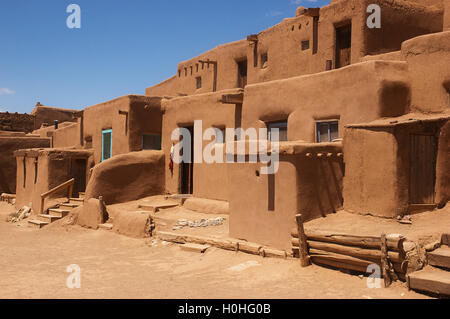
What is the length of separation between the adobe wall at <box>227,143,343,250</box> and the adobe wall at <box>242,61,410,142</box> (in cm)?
119

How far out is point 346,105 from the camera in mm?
10188

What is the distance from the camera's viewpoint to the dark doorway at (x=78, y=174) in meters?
17.5

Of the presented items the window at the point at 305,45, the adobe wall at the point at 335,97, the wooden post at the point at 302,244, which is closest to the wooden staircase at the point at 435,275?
the wooden post at the point at 302,244

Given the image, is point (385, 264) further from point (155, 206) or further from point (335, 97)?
point (155, 206)

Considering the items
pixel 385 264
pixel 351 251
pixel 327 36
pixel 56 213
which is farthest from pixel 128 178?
pixel 385 264

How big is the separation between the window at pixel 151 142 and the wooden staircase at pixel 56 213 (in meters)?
3.14

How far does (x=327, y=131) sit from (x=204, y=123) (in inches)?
186

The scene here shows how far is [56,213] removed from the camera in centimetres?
1572

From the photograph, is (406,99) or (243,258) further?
(406,99)

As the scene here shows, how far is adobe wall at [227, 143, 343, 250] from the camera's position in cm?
875

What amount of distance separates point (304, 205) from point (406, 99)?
3703mm
